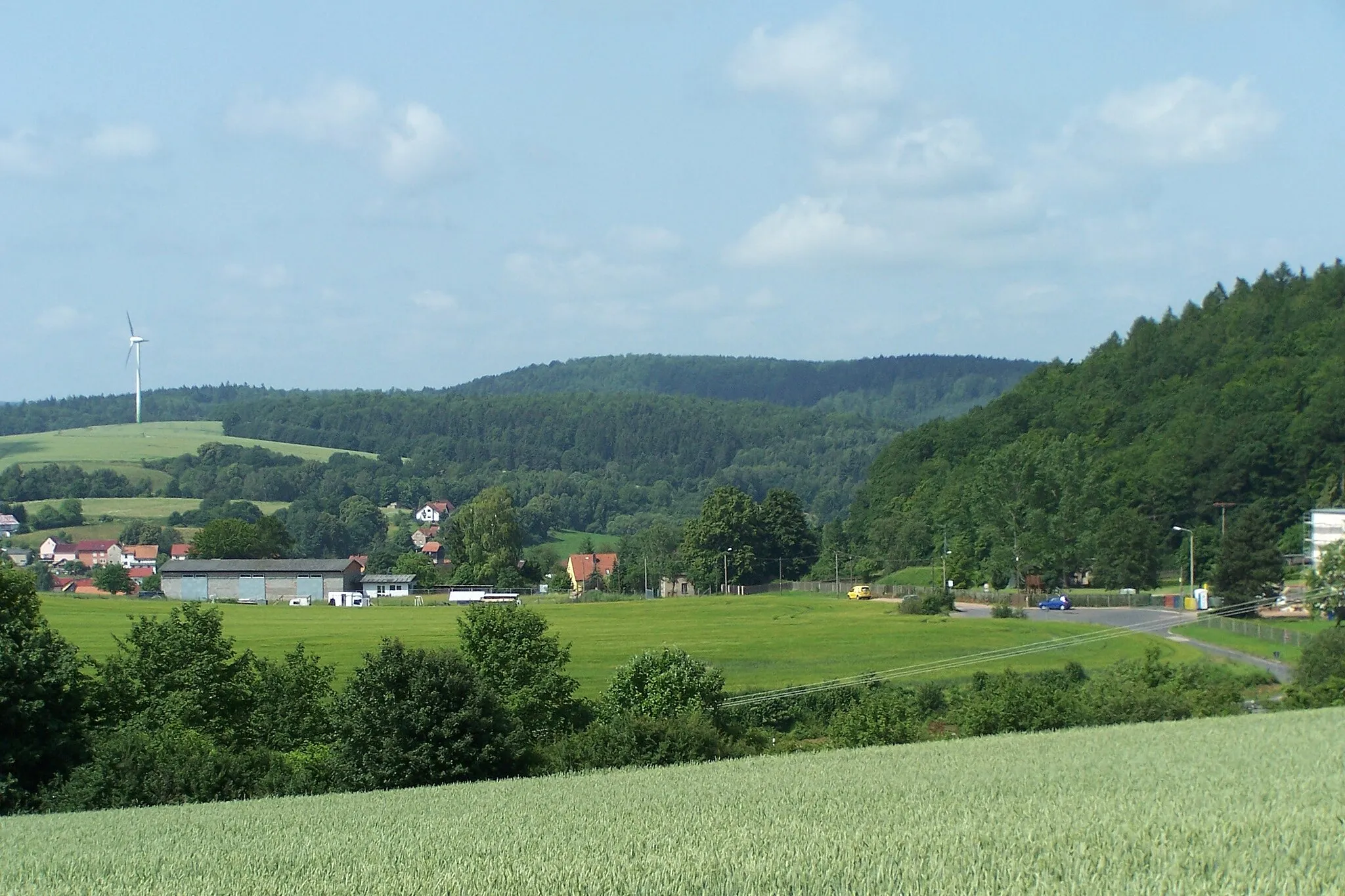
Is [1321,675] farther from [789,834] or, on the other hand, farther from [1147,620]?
[789,834]

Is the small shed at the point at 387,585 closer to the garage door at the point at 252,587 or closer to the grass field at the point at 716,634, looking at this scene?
the garage door at the point at 252,587

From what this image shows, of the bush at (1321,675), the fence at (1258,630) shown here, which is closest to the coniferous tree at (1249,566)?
the fence at (1258,630)

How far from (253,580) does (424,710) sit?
338ft

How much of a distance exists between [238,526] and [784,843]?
14313 cm

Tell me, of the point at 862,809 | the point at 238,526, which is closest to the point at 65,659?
the point at 862,809

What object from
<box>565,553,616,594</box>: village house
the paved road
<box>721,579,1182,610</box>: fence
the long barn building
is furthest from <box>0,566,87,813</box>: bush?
<box>565,553,616,594</box>: village house

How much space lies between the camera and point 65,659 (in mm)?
40438

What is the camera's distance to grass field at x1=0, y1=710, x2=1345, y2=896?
38.4 feet

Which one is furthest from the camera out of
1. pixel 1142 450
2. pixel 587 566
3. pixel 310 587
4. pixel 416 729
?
pixel 587 566

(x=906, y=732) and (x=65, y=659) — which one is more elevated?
(x=65, y=659)

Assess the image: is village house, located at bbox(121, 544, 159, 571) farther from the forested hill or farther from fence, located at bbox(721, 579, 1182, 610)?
the forested hill

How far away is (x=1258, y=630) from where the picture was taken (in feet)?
248

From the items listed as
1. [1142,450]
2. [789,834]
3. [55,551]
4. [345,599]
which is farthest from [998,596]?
[55,551]

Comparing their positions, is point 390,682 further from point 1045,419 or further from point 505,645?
point 1045,419
